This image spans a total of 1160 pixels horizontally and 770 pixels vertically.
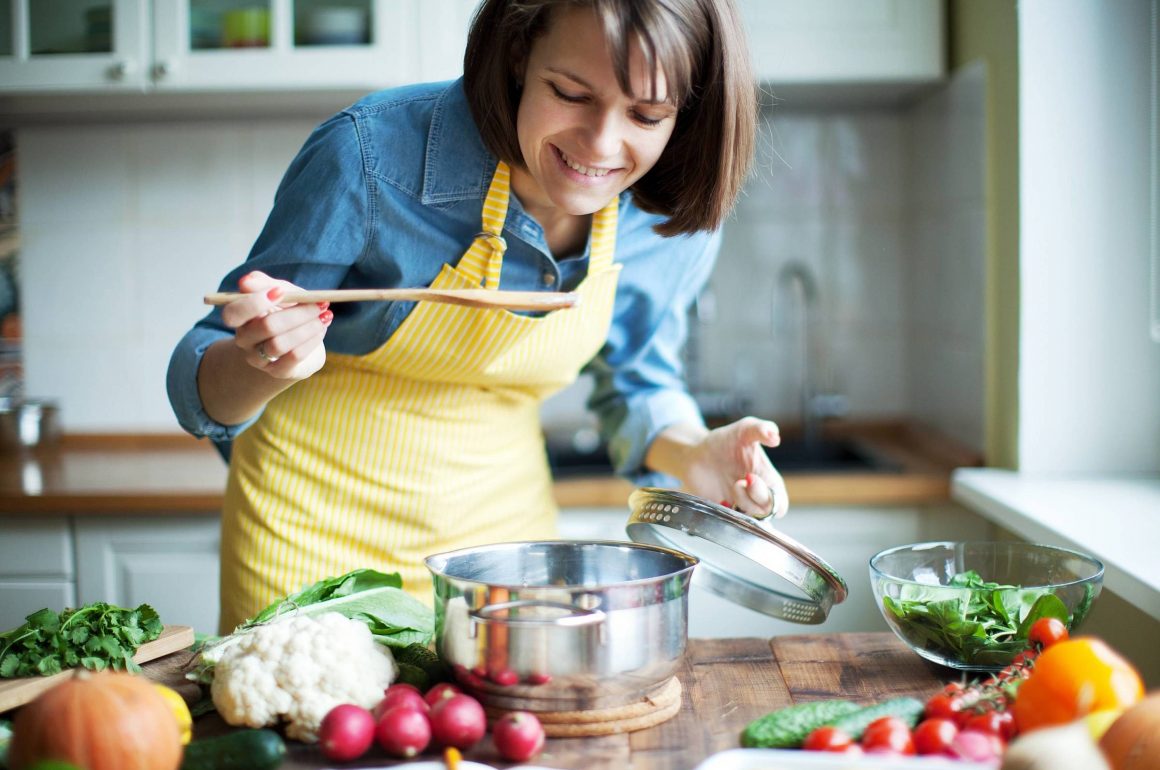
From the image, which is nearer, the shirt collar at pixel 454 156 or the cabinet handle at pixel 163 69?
the shirt collar at pixel 454 156

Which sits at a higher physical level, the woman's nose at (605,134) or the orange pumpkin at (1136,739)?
the woman's nose at (605,134)

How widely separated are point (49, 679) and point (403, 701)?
35cm

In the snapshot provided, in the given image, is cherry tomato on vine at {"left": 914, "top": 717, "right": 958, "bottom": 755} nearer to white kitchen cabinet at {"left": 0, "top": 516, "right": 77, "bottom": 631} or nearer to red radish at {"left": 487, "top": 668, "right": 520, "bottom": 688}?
red radish at {"left": 487, "top": 668, "right": 520, "bottom": 688}

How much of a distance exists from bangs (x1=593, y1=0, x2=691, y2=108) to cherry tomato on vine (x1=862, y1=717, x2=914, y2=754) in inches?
22.9

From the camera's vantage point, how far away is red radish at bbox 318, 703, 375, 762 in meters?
0.81

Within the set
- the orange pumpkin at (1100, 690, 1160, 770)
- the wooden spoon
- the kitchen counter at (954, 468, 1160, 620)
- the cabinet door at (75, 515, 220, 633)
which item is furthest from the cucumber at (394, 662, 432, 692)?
the cabinet door at (75, 515, 220, 633)

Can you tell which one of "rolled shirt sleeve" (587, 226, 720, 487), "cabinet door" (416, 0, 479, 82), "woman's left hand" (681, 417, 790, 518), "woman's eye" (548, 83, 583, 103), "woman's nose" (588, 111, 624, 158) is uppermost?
"cabinet door" (416, 0, 479, 82)

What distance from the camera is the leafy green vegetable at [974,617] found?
982mm

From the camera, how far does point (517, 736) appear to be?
32.3 inches

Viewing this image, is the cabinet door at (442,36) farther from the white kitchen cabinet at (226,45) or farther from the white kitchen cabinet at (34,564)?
the white kitchen cabinet at (34,564)

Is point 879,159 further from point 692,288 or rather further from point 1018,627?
point 1018,627

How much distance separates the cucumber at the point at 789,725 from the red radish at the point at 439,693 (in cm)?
24

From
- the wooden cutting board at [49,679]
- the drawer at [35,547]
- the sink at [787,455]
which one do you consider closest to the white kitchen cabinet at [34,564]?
the drawer at [35,547]

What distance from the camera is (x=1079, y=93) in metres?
1.88
